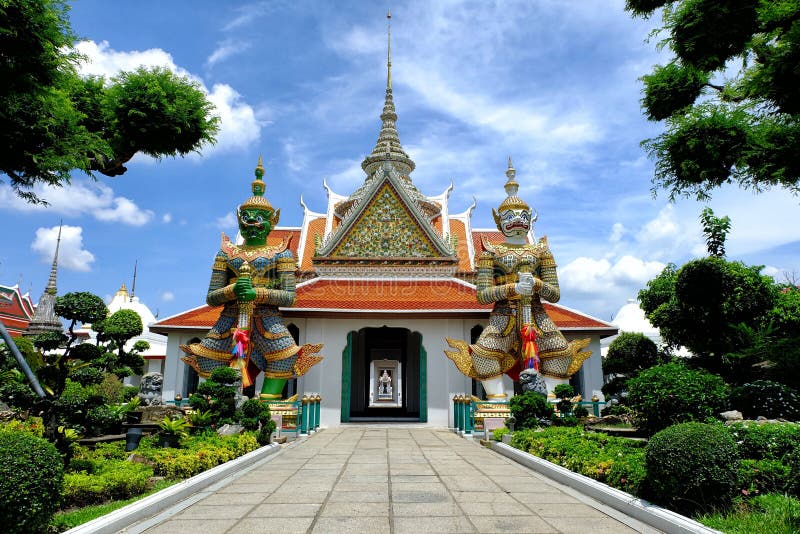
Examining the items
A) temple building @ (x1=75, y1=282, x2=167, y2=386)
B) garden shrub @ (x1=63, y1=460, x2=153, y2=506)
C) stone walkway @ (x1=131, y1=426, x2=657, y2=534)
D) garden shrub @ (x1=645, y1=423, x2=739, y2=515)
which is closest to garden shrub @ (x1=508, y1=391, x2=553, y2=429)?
stone walkway @ (x1=131, y1=426, x2=657, y2=534)

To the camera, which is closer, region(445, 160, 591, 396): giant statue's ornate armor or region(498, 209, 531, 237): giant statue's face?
region(445, 160, 591, 396): giant statue's ornate armor

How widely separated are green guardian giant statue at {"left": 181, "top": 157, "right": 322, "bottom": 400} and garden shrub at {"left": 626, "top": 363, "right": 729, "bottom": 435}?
25.1 ft

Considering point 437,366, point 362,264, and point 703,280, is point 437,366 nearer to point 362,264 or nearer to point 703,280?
point 362,264

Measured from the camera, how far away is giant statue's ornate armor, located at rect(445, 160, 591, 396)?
12109 mm

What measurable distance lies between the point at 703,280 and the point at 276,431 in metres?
10.8

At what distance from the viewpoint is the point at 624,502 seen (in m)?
4.86

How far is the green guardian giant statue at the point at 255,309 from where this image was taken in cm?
1199

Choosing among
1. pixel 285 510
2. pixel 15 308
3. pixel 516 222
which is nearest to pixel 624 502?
pixel 285 510

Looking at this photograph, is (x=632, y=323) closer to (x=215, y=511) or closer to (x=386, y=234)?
(x=386, y=234)

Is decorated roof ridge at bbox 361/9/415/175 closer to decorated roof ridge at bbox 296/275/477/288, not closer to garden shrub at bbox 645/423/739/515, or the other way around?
decorated roof ridge at bbox 296/275/477/288

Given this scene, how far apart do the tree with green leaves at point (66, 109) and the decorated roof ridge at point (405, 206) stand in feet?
→ 22.0

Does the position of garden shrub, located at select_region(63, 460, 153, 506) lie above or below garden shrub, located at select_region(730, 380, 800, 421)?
below

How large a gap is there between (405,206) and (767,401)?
10835mm

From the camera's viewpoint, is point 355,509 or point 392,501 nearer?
point 355,509
